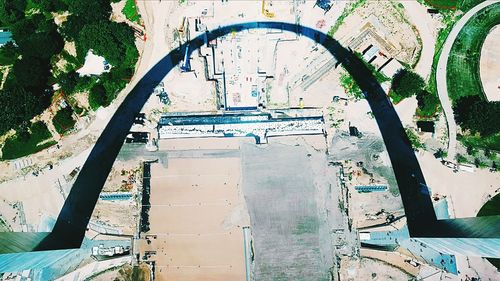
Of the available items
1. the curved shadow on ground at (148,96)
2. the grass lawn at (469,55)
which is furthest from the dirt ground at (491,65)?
the curved shadow on ground at (148,96)

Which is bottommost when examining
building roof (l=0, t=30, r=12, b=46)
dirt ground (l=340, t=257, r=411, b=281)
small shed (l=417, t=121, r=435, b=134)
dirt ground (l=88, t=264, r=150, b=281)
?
dirt ground (l=340, t=257, r=411, b=281)

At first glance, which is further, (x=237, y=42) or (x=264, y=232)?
(x=237, y=42)

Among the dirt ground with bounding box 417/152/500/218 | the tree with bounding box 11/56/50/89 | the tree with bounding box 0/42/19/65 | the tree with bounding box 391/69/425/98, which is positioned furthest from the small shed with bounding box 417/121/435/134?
the tree with bounding box 0/42/19/65

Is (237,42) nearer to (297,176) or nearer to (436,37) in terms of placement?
(297,176)

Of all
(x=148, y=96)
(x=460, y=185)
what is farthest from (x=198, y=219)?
(x=460, y=185)

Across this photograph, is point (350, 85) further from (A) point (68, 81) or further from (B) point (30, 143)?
(B) point (30, 143)

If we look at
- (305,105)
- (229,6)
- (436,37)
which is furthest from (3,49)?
(436,37)

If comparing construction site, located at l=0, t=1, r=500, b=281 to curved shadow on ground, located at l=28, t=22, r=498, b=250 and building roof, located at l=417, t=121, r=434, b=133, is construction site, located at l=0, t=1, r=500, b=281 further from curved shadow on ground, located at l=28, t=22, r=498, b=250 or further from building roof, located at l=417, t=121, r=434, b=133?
building roof, located at l=417, t=121, r=434, b=133
